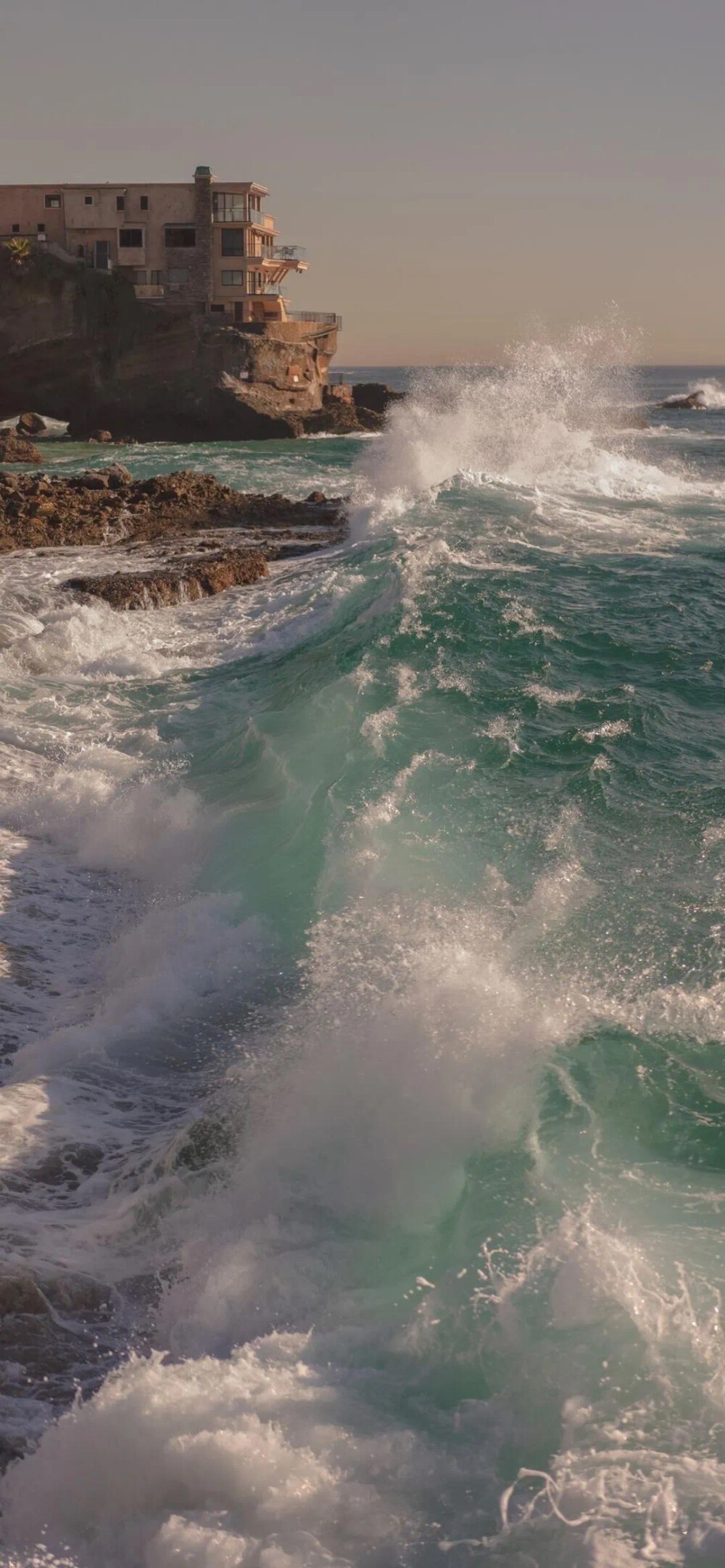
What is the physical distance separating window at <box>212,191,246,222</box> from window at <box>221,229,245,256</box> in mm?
538

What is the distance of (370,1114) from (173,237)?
172ft

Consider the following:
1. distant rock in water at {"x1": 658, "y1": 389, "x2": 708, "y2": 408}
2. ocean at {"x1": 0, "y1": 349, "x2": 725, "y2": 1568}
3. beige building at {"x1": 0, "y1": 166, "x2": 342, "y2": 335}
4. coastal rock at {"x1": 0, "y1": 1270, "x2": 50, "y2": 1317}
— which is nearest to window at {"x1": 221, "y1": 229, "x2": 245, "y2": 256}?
beige building at {"x1": 0, "y1": 166, "x2": 342, "y2": 335}

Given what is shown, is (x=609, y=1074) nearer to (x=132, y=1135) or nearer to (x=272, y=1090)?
(x=272, y=1090)

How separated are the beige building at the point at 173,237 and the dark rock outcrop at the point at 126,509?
2577cm

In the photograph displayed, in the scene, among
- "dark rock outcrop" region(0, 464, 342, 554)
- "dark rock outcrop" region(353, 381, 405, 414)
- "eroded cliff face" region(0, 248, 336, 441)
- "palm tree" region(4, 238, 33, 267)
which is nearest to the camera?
"dark rock outcrop" region(0, 464, 342, 554)

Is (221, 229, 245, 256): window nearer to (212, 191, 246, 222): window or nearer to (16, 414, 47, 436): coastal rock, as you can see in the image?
(212, 191, 246, 222): window

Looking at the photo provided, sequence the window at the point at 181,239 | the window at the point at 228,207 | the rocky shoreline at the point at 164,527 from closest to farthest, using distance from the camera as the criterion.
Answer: the rocky shoreline at the point at 164,527 → the window at the point at 181,239 → the window at the point at 228,207

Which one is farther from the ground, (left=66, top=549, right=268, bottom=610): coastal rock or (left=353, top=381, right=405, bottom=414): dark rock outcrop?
(left=353, top=381, right=405, bottom=414): dark rock outcrop

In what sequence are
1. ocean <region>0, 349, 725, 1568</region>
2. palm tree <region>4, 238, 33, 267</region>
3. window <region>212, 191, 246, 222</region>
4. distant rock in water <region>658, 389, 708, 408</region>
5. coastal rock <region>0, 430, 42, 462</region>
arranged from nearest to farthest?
ocean <region>0, 349, 725, 1568</region> → coastal rock <region>0, 430, 42, 462</region> → palm tree <region>4, 238, 33, 267</region> → window <region>212, 191, 246, 222</region> → distant rock in water <region>658, 389, 708, 408</region>

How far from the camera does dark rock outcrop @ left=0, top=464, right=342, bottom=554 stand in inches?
931

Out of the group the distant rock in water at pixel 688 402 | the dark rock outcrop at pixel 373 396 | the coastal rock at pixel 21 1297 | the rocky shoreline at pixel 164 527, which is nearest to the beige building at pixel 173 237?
the dark rock outcrop at pixel 373 396

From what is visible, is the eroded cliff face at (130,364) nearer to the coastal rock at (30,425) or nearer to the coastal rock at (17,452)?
the coastal rock at (30,425)

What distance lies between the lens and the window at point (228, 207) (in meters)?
52.9

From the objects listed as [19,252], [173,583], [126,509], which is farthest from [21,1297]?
[19,252]
